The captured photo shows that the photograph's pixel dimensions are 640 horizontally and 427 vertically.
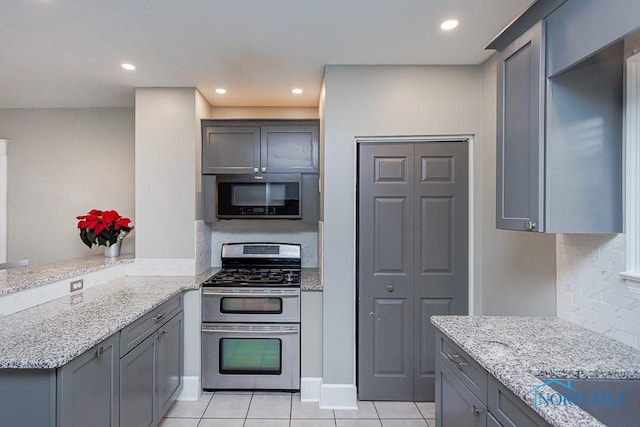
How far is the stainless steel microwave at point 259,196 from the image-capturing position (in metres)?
3.09

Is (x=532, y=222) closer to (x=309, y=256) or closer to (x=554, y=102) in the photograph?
(x=554, y=102)

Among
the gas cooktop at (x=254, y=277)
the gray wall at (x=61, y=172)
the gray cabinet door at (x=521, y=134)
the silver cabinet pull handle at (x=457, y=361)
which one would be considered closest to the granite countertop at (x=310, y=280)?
the gas cooktop at (x=254, y=277)

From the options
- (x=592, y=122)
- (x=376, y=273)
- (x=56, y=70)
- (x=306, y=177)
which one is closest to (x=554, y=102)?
(x=592, y=122)

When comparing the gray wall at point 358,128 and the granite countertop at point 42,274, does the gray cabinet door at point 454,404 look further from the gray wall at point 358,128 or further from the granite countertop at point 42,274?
the granite countertop at point 42,274

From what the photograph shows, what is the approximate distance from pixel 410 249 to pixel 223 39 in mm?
2009

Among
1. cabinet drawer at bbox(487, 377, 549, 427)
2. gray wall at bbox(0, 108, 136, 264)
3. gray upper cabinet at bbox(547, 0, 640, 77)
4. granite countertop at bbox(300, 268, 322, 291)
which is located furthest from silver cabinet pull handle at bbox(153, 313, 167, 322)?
gray upper cabinet at bbox(547, 0, 640, 77)

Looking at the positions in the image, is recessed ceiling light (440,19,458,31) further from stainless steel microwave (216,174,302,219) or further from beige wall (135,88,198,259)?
beige wall (135,88,198,259)

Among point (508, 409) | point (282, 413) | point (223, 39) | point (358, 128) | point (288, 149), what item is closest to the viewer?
point (508, 409)

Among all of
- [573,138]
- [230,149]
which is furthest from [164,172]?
[573,138]

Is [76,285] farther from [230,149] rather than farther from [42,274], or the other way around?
[230,149]

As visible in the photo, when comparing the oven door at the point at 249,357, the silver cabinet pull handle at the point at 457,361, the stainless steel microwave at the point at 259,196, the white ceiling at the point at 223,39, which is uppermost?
the white ceiling at the point at 223,39

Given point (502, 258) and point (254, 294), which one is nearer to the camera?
point (502, 258)

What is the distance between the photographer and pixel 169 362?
7.97ft

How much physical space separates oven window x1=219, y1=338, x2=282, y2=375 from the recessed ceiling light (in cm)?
253
